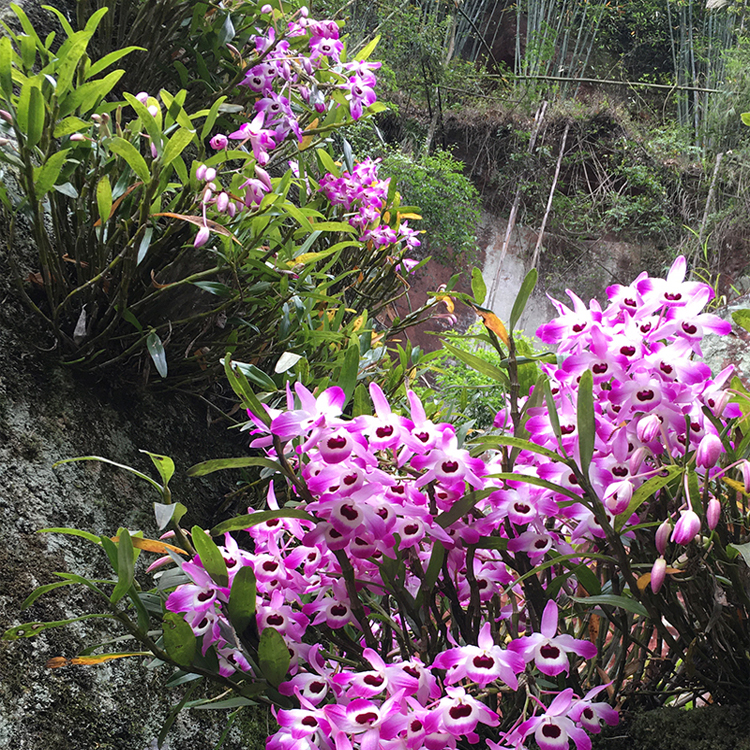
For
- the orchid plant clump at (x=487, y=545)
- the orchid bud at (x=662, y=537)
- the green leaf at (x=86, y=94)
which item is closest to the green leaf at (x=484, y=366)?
the orchid plant clump at (x=487, y=545)

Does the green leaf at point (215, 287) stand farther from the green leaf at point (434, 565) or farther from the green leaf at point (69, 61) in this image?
the green leaf at point (434, 565)

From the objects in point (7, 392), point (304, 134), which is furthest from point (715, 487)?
point (304, 134)

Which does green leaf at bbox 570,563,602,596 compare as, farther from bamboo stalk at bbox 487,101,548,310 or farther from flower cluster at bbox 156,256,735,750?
bamboo stalk at bbox 487,101,548,310

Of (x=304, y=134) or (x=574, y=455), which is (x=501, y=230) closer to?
(x=304, y=134)

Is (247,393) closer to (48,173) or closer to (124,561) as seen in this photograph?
(124,561)

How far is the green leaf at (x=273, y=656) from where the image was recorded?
0.34 metres

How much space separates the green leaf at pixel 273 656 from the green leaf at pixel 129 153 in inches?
17.2

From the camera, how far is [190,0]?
1.00 m

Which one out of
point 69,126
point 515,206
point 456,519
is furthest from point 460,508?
point 515,206

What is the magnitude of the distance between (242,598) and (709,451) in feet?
0.86

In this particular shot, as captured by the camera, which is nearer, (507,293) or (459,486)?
(459,486)

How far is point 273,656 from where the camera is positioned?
0.34 m

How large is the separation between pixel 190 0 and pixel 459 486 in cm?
101

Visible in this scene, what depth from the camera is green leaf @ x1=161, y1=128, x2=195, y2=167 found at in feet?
1.84
